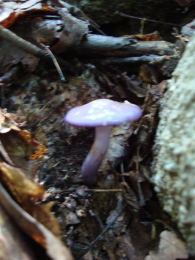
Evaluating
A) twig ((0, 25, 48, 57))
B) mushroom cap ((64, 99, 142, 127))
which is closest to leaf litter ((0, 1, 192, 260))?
twig ((0, 25, 48, 57))

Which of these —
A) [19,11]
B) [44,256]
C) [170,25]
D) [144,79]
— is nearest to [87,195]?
[44,256]

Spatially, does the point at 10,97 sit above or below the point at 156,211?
above

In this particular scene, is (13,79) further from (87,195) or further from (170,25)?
(170,25)

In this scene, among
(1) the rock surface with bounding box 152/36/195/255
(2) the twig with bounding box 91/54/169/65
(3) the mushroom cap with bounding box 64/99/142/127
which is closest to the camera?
(1) the rock surface with bounding box 152/36/195/255

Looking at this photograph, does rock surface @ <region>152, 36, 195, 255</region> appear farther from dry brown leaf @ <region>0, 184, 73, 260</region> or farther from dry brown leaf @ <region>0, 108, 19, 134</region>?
dry brown leaf @ <region>0, 108, 19, 134</region>

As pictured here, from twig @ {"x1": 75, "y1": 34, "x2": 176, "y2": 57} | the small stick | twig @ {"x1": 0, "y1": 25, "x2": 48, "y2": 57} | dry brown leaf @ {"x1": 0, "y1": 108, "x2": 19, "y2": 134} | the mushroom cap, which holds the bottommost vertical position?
the small stick

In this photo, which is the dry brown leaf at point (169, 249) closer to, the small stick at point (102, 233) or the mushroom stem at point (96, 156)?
the small stick at point (102, 233)

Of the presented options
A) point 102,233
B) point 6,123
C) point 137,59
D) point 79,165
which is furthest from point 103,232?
point 137,59

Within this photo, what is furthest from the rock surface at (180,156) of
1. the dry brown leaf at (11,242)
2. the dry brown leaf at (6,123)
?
the dry brown leaf at (6,123)
